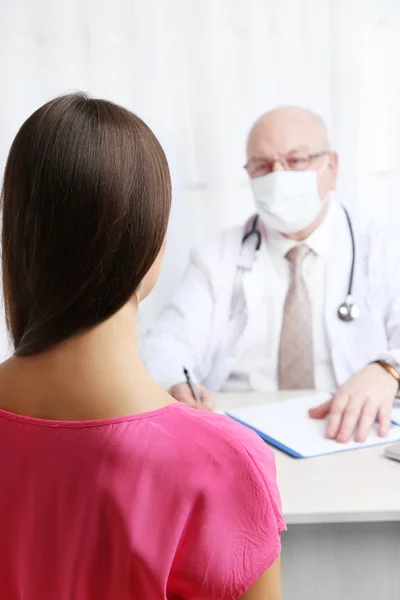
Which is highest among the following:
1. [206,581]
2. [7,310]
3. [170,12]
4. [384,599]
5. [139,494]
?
[170,12]

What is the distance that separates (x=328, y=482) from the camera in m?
1.12

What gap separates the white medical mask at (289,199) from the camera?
2.11 m

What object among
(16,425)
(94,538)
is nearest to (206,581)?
(94,538)

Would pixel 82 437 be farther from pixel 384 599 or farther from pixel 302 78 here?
pixel 302 78

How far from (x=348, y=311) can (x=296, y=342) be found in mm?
180

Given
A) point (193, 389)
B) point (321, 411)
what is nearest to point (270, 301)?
point (193, 389)

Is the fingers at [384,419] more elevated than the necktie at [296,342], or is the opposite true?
the fingers at [384,419]

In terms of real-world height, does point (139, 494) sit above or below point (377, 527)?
above

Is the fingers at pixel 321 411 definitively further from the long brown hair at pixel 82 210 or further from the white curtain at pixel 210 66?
the white curtain at pixel 210 66

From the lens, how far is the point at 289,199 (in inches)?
83.3

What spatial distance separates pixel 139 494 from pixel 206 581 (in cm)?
12

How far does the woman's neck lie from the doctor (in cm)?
138

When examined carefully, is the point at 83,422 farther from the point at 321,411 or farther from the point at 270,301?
the point at 270,301

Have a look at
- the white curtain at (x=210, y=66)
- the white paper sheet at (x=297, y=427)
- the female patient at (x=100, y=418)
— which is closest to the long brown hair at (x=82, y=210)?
the female patient at (x=100, y=418)
